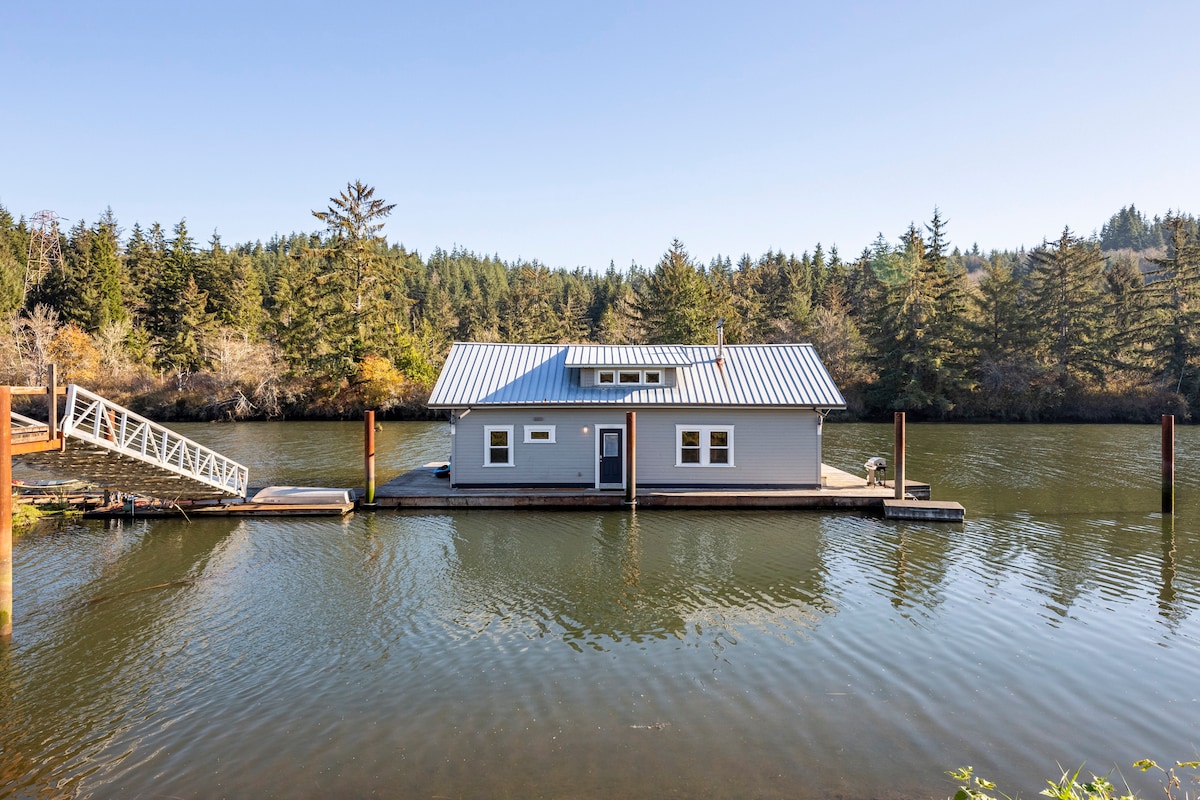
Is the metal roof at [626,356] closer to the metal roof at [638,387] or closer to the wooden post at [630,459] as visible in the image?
the metal roof at [638,387]

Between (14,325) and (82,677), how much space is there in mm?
57333

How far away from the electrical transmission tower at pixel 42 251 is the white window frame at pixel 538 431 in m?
57.3

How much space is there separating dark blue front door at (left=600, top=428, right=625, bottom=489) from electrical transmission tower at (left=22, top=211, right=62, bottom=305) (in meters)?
58.9

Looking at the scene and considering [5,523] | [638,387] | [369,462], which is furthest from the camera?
[638,387]

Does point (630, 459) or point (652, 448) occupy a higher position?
point (652, 448)

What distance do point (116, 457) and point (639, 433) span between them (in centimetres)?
1208

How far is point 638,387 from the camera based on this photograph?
65.2ft

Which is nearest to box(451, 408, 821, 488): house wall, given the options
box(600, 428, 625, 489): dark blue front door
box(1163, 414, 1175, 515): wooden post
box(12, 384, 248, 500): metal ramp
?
box(600, 428, 625, 489): dark blue front door

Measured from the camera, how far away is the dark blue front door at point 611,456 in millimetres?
19375

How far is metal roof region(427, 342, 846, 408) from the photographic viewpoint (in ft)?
62.4

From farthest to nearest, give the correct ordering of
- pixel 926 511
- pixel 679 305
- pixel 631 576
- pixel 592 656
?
pixel 679 305 → pixel 926 511 → pixel 631 576 → pixel 592 656

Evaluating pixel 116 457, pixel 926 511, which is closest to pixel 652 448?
pixel 926 511

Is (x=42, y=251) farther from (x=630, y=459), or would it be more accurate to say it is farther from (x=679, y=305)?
(x=630, y=459)

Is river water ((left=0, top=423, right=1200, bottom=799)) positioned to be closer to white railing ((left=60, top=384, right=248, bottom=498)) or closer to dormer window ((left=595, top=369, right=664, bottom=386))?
white railing ((left=60, top=384, right=248, bottom=498))
